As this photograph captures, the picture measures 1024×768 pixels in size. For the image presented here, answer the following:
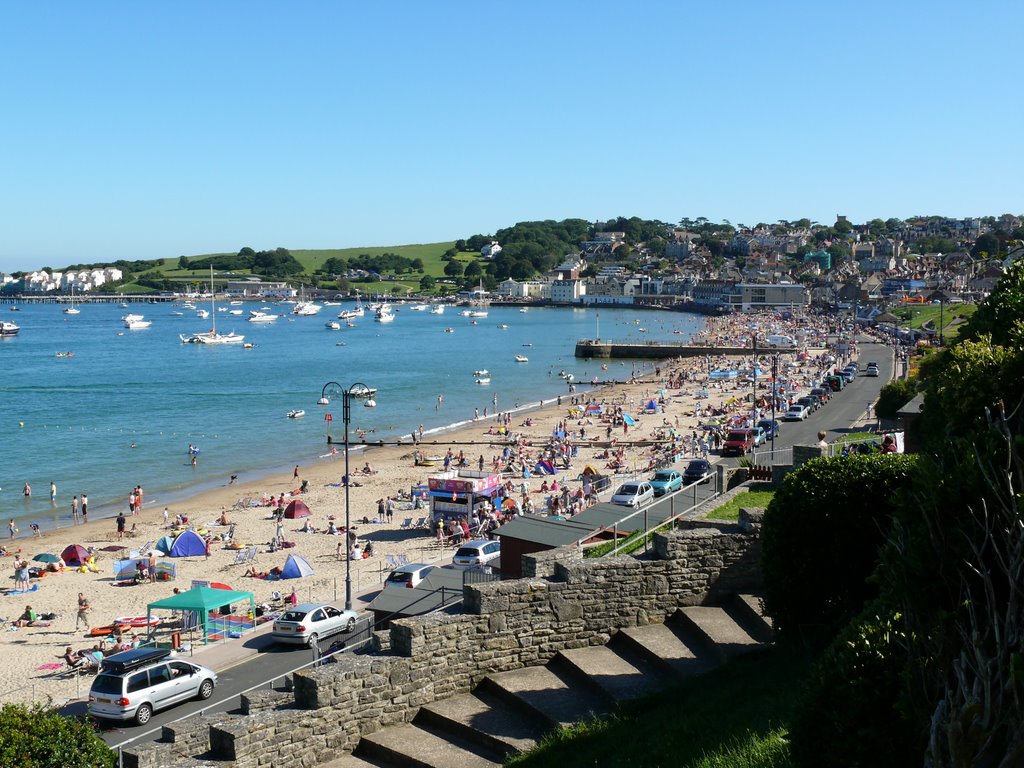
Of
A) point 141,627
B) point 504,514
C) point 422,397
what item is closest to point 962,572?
point 141,627

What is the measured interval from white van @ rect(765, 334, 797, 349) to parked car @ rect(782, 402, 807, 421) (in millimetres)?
48955

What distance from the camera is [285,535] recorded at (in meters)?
28.5

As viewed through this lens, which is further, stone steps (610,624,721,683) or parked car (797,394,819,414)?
parked car (797,394,819,414)

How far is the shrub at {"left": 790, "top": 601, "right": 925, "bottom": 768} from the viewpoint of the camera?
209 inches

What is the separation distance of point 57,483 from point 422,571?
82.6 ft

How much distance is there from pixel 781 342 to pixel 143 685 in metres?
86.0

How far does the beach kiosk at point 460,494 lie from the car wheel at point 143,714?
13.7 m

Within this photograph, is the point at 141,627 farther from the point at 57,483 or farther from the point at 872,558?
the point at 57,483

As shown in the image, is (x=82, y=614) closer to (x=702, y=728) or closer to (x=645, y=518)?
(x=645, y=518)

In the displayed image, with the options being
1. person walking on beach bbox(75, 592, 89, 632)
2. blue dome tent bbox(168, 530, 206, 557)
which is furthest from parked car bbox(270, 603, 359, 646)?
blue dome tent bbox(168, 530, 206, 557)

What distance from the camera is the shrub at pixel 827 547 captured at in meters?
9.24

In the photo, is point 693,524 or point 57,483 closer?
point 693,524

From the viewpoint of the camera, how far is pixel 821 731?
568 cm

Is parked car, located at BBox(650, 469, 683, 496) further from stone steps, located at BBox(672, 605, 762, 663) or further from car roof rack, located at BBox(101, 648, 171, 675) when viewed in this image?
car roof rack, located at BBox(101, 648, 171, 675)
